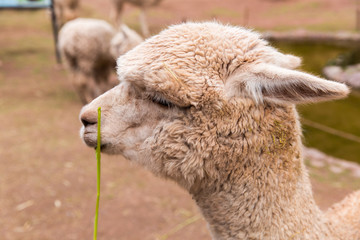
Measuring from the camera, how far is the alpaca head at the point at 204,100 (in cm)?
145

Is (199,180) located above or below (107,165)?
above

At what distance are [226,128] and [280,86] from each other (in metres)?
0.28

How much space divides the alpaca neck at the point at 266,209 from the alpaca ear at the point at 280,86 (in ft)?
1.20

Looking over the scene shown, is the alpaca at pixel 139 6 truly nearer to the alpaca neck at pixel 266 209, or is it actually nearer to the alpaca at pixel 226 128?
the alpaca at pixel 226 128

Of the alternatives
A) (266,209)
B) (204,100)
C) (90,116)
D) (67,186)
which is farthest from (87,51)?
(266,209)

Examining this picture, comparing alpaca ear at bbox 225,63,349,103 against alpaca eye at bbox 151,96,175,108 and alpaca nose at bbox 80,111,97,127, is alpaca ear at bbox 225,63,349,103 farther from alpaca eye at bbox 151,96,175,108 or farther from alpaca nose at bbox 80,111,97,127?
alpaca nose at bbox 80,111,97,127

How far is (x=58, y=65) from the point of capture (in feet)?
31.4

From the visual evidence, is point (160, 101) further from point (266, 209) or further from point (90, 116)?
point (266, 209)

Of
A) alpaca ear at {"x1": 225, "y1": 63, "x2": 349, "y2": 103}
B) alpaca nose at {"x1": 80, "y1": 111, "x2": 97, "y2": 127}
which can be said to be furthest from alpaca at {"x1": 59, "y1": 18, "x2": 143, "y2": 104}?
alpaca ear at {"x1": 225, "y1": 63, "x2": 349, "y2": 103}

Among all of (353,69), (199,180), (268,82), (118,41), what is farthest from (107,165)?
(353,69)

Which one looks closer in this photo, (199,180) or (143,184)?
(199,180)

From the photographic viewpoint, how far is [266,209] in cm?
147

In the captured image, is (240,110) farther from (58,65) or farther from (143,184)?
(58,65)

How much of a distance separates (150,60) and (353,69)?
850 cm
